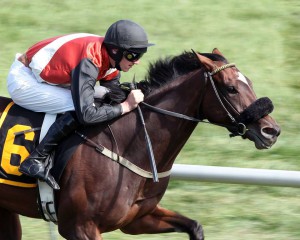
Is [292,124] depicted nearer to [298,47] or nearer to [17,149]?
[298,47]

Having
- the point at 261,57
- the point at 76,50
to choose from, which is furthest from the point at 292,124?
the point at 76,50

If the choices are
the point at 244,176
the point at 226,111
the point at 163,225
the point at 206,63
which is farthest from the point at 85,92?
the point at 244,176

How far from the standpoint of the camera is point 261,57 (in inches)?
449

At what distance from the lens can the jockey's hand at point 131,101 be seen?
6281 mm

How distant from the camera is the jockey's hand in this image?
20.6 feet

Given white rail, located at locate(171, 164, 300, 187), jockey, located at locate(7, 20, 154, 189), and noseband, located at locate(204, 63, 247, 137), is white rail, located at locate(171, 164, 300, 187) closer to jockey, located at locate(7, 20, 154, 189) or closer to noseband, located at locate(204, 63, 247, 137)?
noseband, located at locate(204, 63, 247, 137)

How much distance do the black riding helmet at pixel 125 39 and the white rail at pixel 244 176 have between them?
154cm

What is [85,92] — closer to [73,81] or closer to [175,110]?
[73,81]

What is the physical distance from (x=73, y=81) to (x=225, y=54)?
5.50 metres

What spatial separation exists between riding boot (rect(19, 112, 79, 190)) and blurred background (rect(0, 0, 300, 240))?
4.96 ft

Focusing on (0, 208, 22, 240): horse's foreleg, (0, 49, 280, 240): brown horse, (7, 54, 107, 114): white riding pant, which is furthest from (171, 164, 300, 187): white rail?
(0, 208, 22, 240): horse's foreleg

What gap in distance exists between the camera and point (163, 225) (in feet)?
22.0

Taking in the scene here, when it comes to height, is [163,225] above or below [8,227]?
A: above

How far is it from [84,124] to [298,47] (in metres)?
6.07
